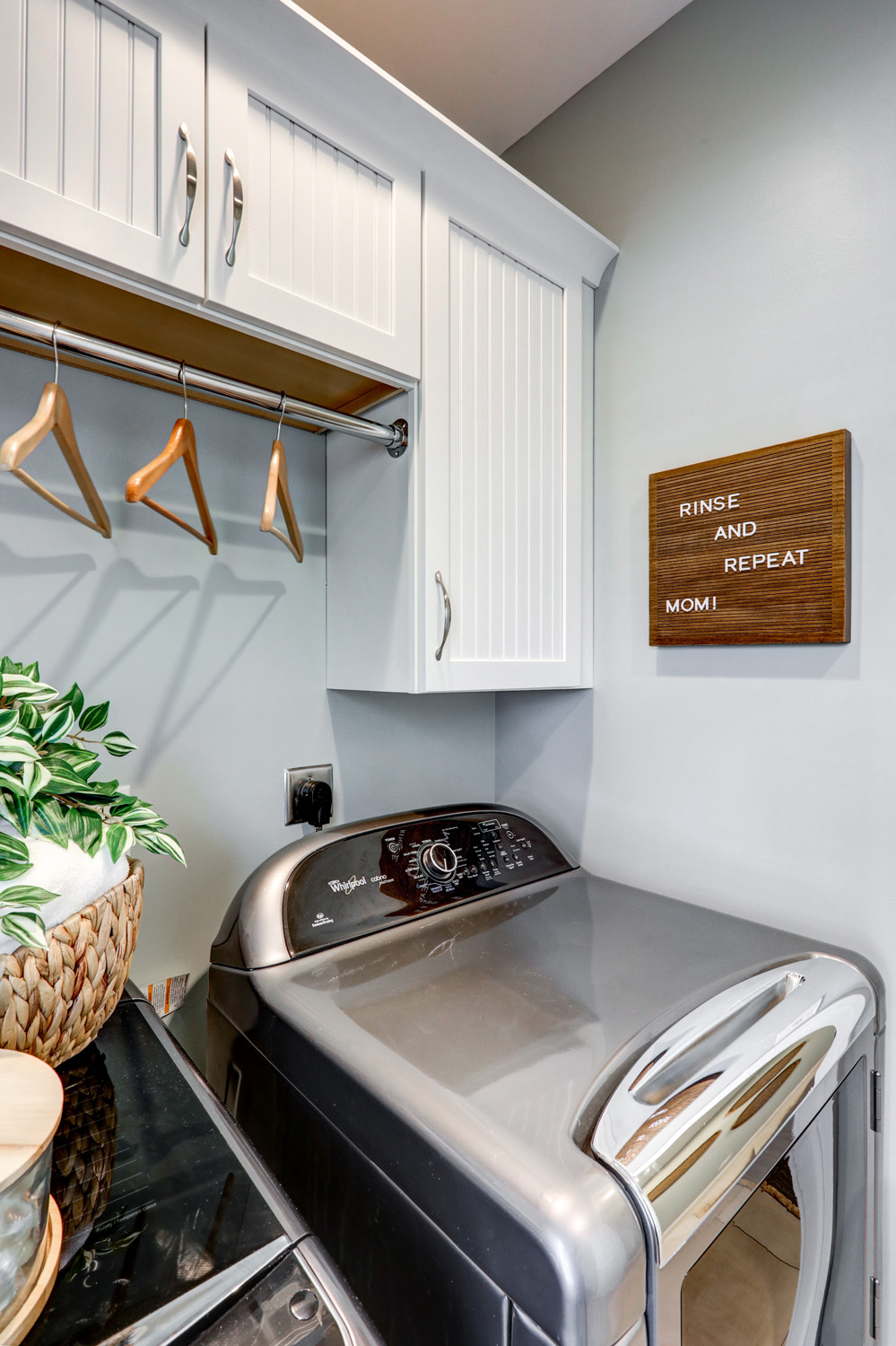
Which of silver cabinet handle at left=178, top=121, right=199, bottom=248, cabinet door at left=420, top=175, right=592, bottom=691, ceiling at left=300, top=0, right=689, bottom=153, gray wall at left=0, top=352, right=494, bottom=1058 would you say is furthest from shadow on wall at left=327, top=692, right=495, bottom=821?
ceiling at left=300, top=0, right=689, bottom=153

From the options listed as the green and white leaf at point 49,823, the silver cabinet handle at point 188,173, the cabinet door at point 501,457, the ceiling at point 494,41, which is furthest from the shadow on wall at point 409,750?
the ceiling at point 494,41

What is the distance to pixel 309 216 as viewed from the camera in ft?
3.27

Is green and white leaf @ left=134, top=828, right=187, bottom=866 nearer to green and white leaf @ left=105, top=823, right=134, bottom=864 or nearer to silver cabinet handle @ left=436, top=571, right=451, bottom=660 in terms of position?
green and white leaf @ left=105, top=823, right=134, bottom=864

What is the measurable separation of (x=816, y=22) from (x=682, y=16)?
0.31 m

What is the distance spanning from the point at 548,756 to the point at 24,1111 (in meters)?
1.27

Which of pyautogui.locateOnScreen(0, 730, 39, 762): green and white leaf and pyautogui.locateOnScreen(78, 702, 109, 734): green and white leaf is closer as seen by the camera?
pyautogui.locateOnScreen(0, 730, 39, 762): green and white leaf

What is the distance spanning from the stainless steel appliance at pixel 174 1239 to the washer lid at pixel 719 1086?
28 cm

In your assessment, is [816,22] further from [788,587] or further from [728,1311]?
[728,1311]

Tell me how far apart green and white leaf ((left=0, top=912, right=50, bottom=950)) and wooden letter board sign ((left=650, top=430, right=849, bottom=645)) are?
1152 mm

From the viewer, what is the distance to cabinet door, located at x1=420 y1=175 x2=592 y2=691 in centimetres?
118

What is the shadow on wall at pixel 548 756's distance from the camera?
157 cm

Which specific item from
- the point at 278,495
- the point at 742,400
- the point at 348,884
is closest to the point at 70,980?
the point at 348,884

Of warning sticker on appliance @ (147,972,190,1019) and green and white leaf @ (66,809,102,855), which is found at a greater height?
green and white leaf @ (66,809,102,855)

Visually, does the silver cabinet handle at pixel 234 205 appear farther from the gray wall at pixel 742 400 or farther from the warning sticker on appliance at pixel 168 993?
the warning sticker on appliance at pixel 168 993
